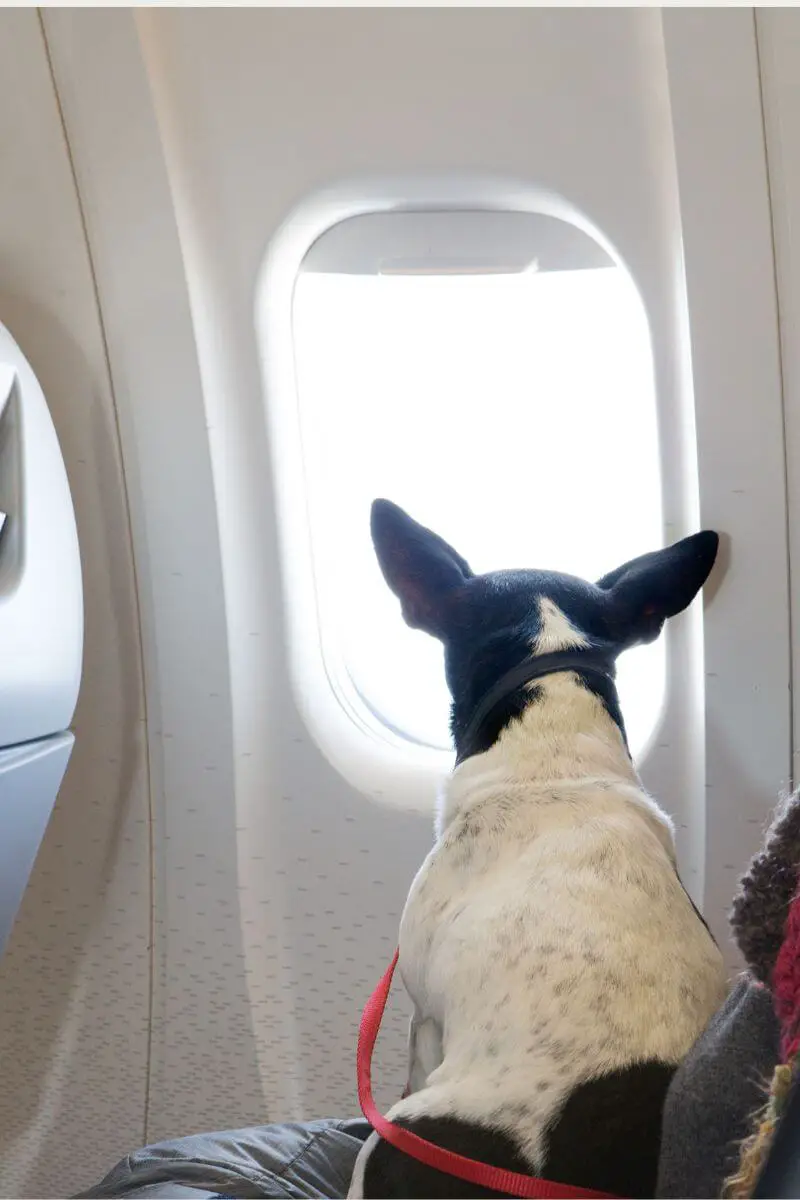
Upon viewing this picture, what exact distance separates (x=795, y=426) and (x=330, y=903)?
115cm

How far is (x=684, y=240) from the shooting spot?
145cm

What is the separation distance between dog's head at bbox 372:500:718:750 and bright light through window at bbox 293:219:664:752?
0.25m

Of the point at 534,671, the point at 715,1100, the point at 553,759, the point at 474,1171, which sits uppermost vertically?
the point at 534,671

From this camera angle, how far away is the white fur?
0.99m

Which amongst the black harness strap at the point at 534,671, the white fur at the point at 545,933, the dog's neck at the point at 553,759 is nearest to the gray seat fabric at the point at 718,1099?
the white fur at the point at 545,933

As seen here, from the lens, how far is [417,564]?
149 cm

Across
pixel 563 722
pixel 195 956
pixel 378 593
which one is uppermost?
pixel 378 593

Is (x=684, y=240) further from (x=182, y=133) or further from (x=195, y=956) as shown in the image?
(x=195, y=956)

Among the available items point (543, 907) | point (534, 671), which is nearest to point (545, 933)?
point (543, 907)

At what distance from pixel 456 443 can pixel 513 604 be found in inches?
20.2

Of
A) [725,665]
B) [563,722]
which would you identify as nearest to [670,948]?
[563,722]

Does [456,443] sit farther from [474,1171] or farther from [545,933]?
[474,1171]

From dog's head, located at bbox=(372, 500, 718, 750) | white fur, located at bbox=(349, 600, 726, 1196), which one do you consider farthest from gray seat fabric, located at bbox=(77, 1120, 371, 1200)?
dog's head, located at bbox=(372, 500, 718, 750)

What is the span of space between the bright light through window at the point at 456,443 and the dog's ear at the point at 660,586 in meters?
0.24
